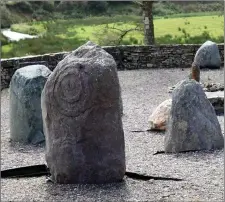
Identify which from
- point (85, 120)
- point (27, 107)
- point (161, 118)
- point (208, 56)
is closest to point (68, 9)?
point (208, 56)

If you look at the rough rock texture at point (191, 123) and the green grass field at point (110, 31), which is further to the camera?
the green grass field at point (110, 31)

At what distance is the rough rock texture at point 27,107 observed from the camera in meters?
9.10

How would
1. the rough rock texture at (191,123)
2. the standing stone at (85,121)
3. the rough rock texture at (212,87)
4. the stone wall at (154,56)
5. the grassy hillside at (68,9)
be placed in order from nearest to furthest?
1. the standing stone at (85,121)
2. the rough rock texture at (191,123)
3. the rough rock texture at (212,87)
4. the stone wall at (154,56)
5. the grassy hillside at (68,9)

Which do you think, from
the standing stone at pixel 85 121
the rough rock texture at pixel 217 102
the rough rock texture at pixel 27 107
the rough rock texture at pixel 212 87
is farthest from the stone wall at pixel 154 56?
the standing stone at pixel 85 121

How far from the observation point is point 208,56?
17359mm

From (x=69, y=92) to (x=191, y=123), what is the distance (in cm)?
210

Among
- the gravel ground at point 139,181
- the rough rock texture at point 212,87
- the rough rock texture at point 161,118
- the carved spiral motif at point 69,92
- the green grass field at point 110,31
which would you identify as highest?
the green grass field at point 110,31

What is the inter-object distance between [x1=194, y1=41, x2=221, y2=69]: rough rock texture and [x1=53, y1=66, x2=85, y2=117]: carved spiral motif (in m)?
11.1

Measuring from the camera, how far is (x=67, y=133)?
647 centimetres

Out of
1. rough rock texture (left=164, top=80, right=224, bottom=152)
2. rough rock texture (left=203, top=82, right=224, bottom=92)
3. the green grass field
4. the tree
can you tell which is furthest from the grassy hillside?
rough rock texture (left=164, top=80, right=224, bottom=152)

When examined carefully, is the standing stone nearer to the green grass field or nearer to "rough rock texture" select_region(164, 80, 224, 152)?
"rough rock texture" select_region(164, 80, 224, 152)

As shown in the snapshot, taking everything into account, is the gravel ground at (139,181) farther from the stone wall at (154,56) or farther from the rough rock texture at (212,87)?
the stone wall at (154,56)

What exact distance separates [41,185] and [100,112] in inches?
40.6

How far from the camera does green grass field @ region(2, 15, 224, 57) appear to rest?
21406mm
